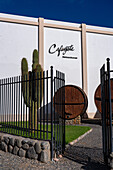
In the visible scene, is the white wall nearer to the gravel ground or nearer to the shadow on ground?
→ the gravel ground

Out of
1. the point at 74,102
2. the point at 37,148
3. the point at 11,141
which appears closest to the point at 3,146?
the point at 11,141

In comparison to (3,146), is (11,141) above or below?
above

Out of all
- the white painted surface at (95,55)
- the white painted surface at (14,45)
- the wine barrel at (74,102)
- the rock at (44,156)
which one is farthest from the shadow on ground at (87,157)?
the white painted surface at (95,55)

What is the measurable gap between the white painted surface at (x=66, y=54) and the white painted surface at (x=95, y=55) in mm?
837

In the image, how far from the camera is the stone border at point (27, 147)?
4379 mm

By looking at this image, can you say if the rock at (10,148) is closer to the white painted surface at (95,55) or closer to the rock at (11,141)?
the rock at (11,141)

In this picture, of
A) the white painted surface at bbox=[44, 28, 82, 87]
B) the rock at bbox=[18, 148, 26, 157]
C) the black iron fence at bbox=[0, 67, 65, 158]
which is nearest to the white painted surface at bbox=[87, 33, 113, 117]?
the white painted surface at bbox=[44, 28, 82, 87]

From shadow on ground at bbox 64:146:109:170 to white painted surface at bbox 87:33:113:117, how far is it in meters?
8.57

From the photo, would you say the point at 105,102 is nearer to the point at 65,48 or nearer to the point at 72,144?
the point at 72,144

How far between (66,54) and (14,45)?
3913mm

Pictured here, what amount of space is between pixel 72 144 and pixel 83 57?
9.17 m

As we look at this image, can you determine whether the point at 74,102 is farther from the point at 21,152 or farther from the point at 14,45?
the point at 14,45

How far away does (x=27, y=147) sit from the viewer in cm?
471

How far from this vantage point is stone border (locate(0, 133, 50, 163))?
438 centimetres
